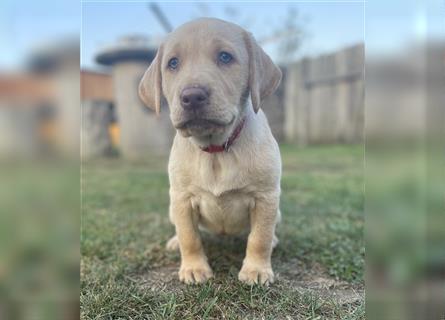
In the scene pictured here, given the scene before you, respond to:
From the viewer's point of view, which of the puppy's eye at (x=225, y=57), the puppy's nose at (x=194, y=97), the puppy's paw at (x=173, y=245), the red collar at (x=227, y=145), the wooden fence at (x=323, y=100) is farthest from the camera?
the wooden fence at (x=323, y=100)

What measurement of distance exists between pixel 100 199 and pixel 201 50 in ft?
9.02

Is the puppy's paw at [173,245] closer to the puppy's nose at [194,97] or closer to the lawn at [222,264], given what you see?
the lawn at [222,264]

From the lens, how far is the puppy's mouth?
183cm

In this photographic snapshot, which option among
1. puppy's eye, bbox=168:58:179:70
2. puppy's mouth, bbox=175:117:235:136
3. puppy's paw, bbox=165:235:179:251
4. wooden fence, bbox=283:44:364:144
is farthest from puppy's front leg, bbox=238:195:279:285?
wooden fence, bbox=283:44:364:144

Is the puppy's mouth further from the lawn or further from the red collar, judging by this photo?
the lawn

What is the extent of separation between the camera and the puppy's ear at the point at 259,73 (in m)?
2.01

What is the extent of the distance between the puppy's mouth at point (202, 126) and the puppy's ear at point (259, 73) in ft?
0.64

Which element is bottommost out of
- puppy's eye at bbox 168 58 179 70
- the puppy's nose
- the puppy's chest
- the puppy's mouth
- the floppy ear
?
the puppy's chest

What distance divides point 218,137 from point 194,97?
1.15 feet

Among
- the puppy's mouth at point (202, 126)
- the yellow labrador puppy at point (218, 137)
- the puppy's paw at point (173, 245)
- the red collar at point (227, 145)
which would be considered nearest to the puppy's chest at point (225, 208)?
the yellow labrador puppy at point (218, 137)

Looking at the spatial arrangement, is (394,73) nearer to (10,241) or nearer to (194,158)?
(10,241)

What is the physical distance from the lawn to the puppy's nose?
2.82ft

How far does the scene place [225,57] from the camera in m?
1.95

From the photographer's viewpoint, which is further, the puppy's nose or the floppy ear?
the floppy ear
